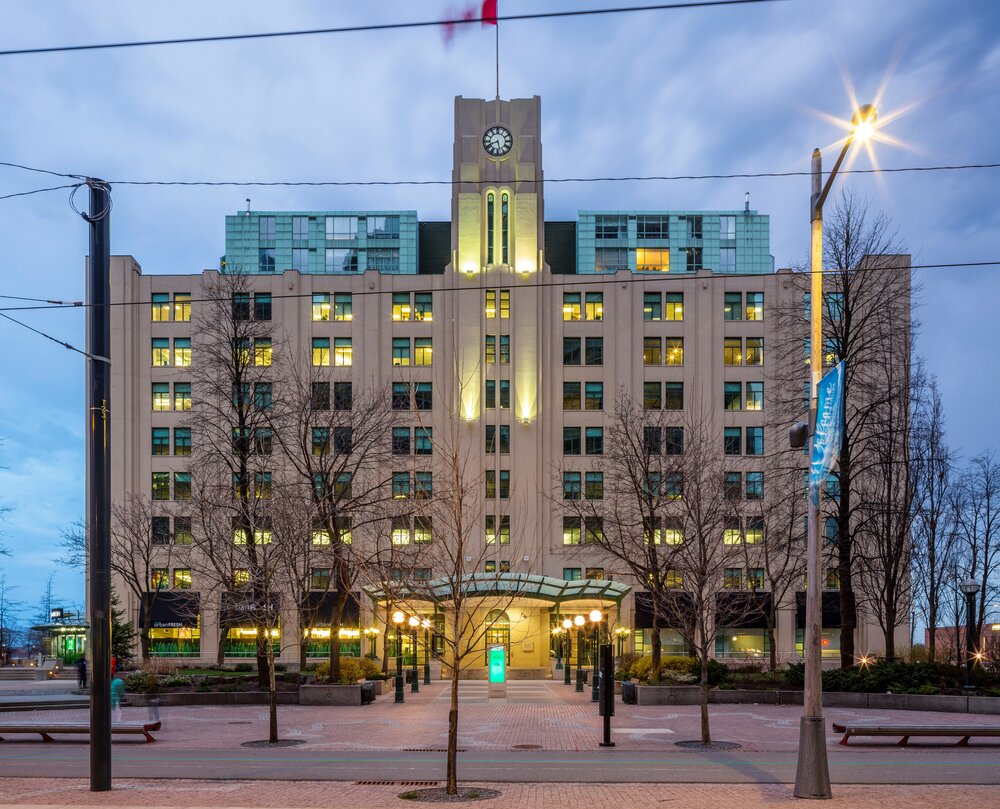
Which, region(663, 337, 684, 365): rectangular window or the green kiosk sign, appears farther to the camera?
region(663, 337, 684, 365): rectangular window

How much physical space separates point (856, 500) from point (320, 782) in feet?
164

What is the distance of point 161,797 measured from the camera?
15.2m

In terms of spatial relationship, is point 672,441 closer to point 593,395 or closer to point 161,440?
point 593,395

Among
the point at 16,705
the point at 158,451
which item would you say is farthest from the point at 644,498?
the point at 158,451

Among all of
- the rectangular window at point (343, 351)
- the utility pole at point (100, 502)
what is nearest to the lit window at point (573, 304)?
the rectangular window at point (343, 351)

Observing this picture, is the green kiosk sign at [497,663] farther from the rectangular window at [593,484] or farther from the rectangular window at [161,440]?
the rectangular window at [161,440]

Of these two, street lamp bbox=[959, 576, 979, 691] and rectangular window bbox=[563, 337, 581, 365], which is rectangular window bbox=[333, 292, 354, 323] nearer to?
rectangular window bbox=[563, 337, 581, 365]

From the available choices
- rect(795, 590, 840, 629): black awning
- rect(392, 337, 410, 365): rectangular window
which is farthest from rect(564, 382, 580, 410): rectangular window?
rect(795, 590, 840, 629): black awning

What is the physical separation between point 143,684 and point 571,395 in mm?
37638

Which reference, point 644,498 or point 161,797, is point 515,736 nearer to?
point 161,797

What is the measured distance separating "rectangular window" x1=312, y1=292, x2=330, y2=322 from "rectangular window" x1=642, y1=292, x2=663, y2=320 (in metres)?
21.8

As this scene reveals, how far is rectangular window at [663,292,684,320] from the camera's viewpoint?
67375 millimetres

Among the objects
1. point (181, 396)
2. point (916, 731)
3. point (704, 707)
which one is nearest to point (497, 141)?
point (181, 396)

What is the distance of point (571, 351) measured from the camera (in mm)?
66875
